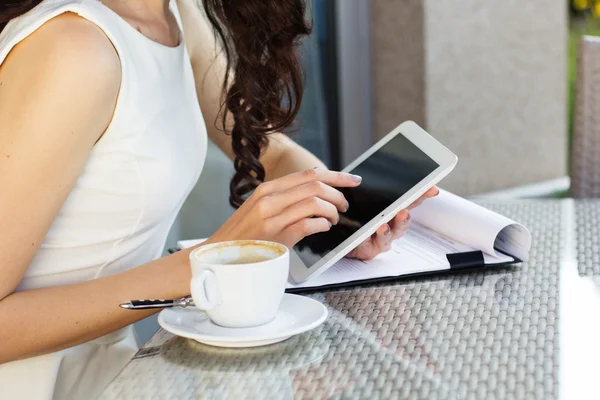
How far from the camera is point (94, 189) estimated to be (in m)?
0.95

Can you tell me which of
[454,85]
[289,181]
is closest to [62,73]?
[289,181]

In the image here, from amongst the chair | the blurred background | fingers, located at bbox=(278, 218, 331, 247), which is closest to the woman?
fingers, located at bbox=(278, 218, 331, 247)

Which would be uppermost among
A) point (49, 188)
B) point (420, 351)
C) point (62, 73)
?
point (62, 73)

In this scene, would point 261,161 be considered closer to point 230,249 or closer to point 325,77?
point 230,249

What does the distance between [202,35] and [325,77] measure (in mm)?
1483

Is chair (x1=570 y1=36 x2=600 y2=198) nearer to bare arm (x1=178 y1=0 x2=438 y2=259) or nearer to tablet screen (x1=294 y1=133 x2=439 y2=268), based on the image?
bare arm (x1=178 y1=0 x2=438 y2=259)

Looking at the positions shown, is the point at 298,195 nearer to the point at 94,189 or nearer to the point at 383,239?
the point at 383,239

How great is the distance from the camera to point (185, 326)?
74 cm

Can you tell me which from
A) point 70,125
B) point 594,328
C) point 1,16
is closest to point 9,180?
point 70,125

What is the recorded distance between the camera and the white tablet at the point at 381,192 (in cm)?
87

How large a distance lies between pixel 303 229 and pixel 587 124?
36.3 inches

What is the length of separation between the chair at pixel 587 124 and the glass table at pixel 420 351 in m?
0.69

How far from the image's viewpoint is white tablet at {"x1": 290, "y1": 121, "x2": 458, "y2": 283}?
2.85ft

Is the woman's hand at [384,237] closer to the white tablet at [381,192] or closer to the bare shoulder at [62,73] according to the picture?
the white tablet at [381,192]
